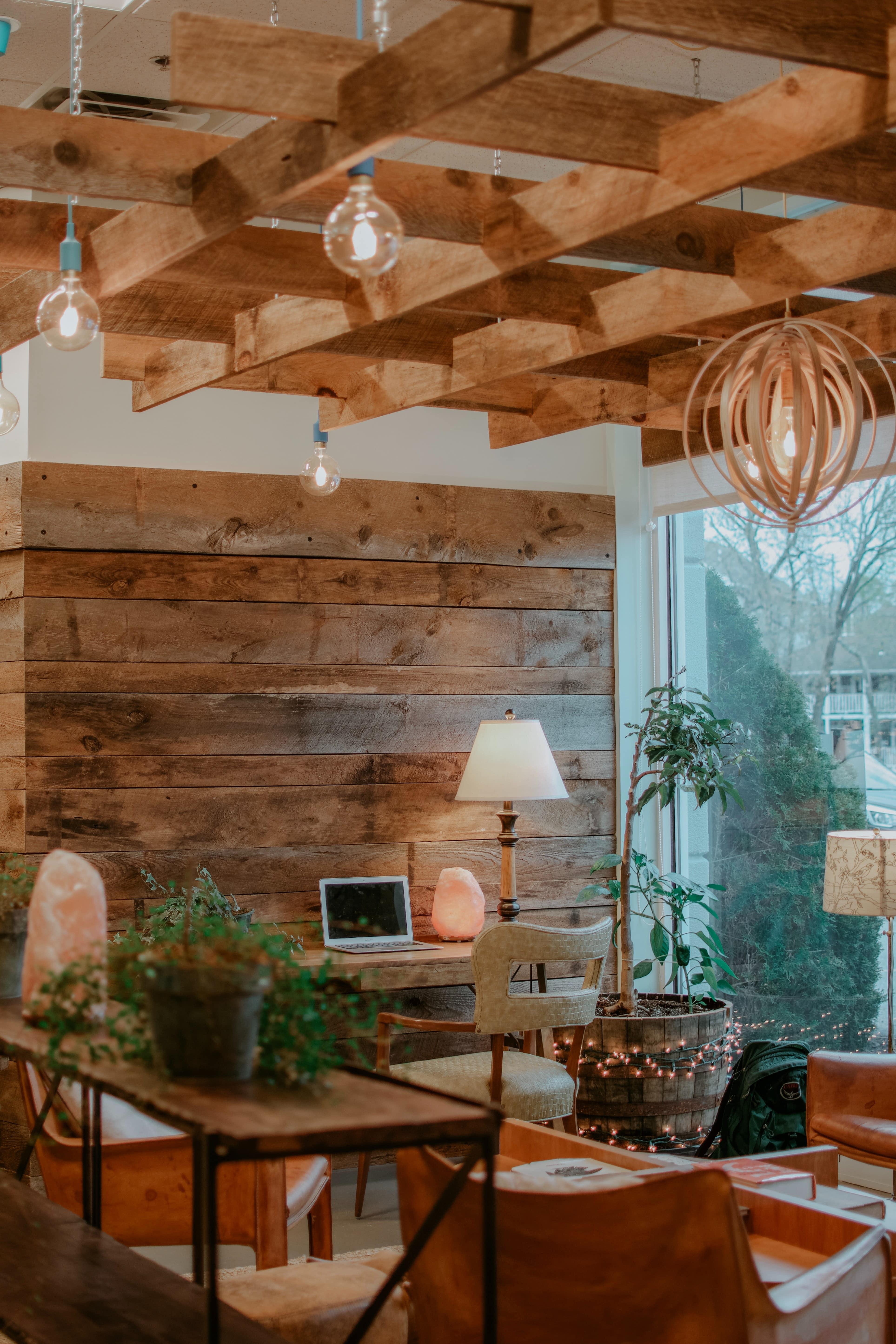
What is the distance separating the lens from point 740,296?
3227 millimetres

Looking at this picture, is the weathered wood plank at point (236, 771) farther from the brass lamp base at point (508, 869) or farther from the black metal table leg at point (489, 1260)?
the black metal table leg at point (489, 1260)

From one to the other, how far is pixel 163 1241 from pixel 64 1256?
0.94 m

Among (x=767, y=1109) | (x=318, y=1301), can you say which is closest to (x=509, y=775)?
(x=767, y=1109)

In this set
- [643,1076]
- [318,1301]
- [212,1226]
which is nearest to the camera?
[212,1226]

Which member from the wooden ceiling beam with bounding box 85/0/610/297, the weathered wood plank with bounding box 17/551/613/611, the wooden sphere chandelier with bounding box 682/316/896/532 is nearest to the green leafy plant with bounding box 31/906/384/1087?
the wooden ceiling beam with bounding box 85/0/610/297

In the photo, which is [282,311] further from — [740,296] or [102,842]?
[102,842]

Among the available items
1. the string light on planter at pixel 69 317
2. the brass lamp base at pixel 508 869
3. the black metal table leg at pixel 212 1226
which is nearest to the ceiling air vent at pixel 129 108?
the string light on planter at pixel 69 317

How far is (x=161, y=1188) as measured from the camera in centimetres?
315

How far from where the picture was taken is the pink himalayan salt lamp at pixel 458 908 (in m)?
5.01

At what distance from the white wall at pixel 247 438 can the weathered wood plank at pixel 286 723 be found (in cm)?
81

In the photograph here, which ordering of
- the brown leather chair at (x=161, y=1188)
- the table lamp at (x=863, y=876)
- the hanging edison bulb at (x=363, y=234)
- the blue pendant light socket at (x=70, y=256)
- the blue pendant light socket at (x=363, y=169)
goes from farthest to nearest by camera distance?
the table lamp at (x=863, y=876)
the brown leather chair at (x=161, y=1188)
the blue pendant light socket at (x=70, y=256)
the blue pendant light socket at (x=363, y=169)
the hanging edison bulb at (x=363, y=234)

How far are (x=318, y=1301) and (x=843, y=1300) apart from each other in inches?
37.0

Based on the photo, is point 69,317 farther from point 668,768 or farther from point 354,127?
point 668,768

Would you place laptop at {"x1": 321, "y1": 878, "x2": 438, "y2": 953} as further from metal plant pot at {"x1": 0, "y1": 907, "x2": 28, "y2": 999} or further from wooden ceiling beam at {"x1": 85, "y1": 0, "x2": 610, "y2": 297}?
wooden ceiling beam at {"x1": 85, "y1": 0, "x2": 610, "y2": 297}
